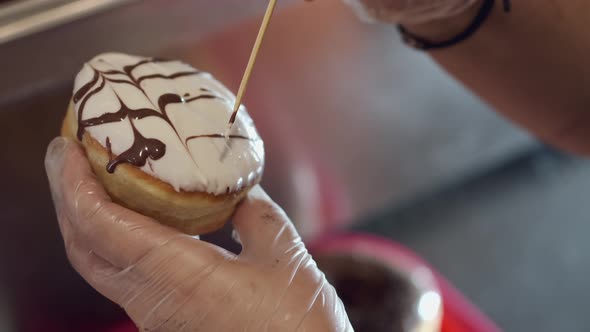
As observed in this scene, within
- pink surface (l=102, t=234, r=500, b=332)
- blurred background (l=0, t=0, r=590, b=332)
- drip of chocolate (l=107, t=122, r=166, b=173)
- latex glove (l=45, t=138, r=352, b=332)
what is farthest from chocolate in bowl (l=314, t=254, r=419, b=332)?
drip of chocolate (l=107, t=122, r=166, b=173)

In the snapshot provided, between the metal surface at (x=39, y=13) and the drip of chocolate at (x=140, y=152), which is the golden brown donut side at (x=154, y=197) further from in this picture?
the metal surface at (x=39, y=13)

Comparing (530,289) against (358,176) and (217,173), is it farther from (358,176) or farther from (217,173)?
(217,173)

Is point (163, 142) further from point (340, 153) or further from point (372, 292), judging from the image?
point (340, 153)

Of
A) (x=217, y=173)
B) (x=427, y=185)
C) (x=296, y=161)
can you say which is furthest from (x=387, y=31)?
(x=217, y=173)

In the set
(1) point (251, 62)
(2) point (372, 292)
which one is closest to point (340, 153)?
(2) point (372, 292)

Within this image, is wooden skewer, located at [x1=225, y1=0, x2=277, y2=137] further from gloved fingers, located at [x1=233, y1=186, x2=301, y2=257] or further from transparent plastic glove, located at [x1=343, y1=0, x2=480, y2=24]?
transparent plastic glove, located at [x1=343, y1=0, x2=480, y2=24]

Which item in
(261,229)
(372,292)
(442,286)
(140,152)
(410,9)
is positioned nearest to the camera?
(140,152)
